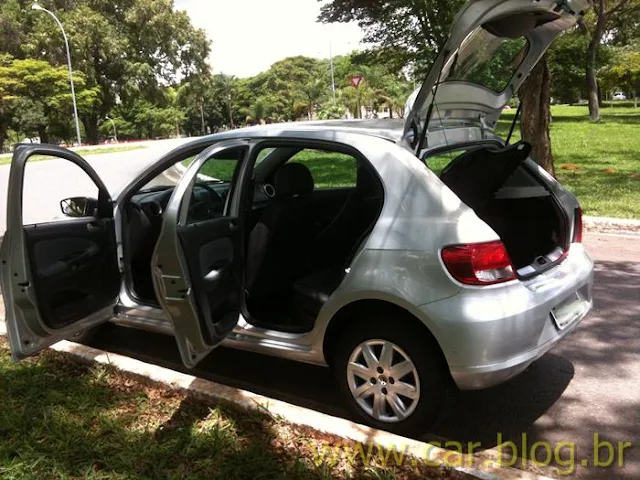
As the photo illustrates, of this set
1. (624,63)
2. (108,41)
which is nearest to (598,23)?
(624,63)

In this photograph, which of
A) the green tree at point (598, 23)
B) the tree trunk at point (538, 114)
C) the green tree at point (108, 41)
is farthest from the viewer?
the green tree at point (108, 41)

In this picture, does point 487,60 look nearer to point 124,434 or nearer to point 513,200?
point 513,200

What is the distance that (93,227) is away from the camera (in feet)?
11.5

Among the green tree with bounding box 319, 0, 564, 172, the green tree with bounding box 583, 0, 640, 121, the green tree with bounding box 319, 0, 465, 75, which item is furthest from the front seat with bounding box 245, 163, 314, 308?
the green tree with bounding box 583, 0, 640, 121

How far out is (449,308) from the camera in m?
2.53

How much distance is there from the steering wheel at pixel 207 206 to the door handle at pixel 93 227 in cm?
58

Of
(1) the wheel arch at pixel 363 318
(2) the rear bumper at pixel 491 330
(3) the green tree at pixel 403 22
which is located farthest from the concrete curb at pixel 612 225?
(3) the green tree at pixel 403 22

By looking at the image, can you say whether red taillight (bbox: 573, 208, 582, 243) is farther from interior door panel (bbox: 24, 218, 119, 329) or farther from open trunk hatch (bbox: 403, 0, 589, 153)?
interior door panel (bbox: 24, 218, 119, 329)

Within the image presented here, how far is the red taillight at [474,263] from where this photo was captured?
8.35ft

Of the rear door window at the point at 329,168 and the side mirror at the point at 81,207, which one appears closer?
the side mirror at the point at 81,207

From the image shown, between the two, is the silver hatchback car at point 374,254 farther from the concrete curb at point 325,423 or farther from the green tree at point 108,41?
the green tree at point 108,41

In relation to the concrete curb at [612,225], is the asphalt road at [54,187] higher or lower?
higher

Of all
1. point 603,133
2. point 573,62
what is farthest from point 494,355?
point 573,62

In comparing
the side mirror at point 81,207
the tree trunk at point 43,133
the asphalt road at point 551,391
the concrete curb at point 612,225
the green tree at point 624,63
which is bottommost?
the asphalt road at point 551,391
